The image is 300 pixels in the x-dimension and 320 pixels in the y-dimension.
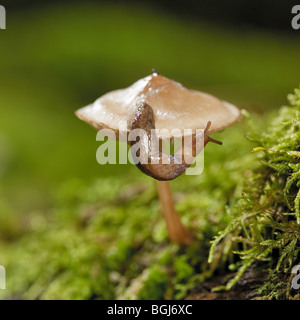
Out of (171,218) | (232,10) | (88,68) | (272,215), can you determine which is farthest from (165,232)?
(232,10)

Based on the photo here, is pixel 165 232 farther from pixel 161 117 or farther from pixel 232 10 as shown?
pixel 232 10

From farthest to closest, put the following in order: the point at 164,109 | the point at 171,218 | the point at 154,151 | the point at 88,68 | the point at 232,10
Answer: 1. the point at 232,10
2. the point at 88,68
3. the point at 171,218
4. the point at 164,109
5. the point at 154,151

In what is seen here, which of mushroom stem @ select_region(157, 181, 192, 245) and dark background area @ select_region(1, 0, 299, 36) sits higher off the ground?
dark background area @ select_region(1, 0, 299, 36)

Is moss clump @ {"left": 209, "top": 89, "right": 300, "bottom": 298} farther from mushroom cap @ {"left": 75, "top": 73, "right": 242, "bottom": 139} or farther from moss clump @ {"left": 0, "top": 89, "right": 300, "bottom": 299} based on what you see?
mushroom cap @ {"left": 75, "top": 73, "right": 242, "bottom": 139}

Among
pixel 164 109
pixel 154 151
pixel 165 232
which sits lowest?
pixel 165 232

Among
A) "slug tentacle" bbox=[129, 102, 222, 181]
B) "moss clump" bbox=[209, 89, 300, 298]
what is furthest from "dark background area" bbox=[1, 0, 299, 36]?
"slug tentacle" bbox=[129, 102, 222, 181]

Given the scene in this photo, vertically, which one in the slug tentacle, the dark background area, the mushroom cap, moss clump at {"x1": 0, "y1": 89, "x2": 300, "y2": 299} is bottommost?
moss clump at {"x1": 0, "y1": 89, "x2": 300, "y2": 299}

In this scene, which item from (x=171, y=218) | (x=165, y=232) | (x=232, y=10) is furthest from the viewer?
(x=232, y=10)

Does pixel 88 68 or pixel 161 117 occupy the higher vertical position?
pixel 88 68

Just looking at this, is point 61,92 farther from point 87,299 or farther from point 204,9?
point 87,299
